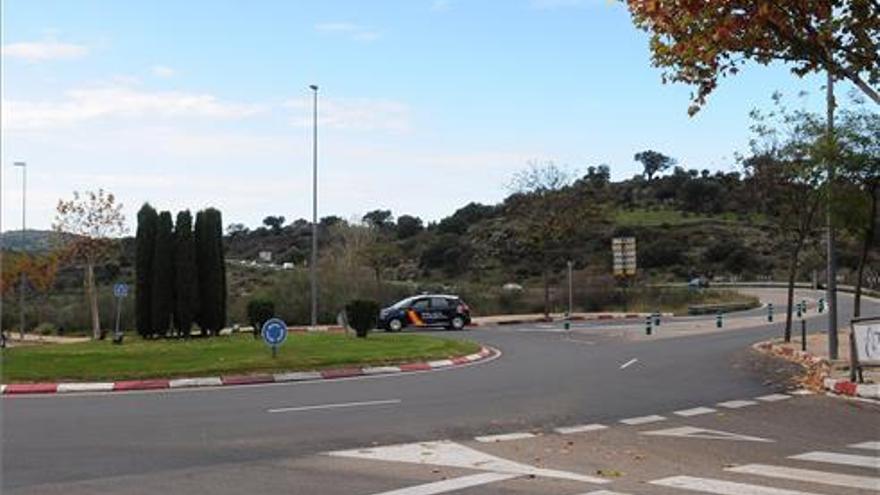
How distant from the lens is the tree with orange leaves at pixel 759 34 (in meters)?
14.1

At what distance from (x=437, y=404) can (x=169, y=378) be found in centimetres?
725

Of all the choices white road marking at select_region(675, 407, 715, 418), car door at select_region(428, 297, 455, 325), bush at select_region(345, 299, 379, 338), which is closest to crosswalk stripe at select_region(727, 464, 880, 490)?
white road marking at select_region(675, 407, 715, 418)

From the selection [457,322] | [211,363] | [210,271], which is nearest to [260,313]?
[210,271]

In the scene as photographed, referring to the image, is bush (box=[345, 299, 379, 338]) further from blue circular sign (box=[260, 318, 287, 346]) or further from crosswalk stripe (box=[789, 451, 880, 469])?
crosswalk stripe (box=[789, 451, 880, 469])

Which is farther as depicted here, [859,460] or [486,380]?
[486,380]

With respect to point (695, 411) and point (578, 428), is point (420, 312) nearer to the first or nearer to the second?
point (695, 411)

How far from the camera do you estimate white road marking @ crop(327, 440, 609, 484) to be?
973cm

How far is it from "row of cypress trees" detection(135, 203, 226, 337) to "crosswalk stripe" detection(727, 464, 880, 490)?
87.7 feet

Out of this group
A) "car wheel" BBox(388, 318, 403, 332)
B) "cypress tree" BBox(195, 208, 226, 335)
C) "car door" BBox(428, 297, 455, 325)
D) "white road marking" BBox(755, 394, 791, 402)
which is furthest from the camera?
"car door" BBox(428, 297, 455, 325)

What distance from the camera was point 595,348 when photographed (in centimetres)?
2964

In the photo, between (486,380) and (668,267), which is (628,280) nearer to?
(668,267)

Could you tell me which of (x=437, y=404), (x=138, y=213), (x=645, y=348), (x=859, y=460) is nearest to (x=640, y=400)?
(x=437, y=404)

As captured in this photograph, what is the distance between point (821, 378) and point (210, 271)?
2161 cm

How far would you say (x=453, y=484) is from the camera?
912 cm
